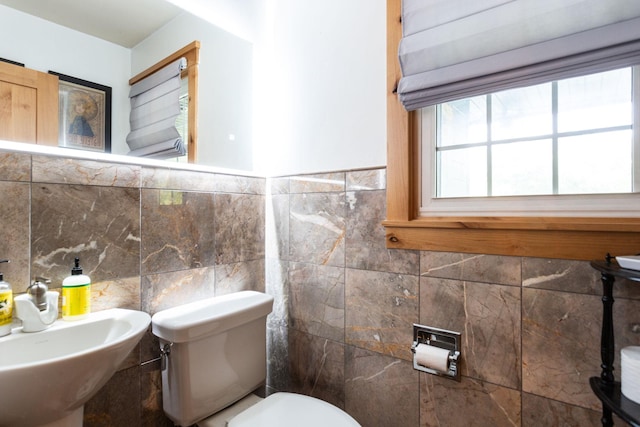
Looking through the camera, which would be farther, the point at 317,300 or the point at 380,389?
the point at 317,300

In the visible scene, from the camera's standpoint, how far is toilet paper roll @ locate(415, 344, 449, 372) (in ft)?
3.74

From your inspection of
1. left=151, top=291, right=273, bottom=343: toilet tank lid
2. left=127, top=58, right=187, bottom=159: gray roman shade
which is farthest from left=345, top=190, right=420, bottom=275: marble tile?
left=127, top=58, right=187, bottom=159: gray roman shade

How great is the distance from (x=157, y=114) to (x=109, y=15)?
1.19 feet

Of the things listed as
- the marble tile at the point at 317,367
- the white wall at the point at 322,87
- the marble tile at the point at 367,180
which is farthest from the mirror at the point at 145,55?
the marble tile at the point at 317,367

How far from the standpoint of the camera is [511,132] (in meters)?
1.16

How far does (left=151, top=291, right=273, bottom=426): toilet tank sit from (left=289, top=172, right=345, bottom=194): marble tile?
544 millimetres

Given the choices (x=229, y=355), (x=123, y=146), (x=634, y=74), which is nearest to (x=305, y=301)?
(x=229, y=355)

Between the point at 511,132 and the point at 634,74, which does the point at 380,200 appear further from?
the point at 634,74

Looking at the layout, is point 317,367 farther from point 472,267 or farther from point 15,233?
point 15,233

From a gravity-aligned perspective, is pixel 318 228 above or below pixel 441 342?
above

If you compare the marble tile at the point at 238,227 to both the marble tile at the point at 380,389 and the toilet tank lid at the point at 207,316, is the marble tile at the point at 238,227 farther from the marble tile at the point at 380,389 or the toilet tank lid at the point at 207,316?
the marble tile at the point at 380,389

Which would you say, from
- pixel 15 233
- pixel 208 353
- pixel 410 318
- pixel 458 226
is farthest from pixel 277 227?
pixel 15 233

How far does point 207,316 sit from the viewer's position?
1.23 meters

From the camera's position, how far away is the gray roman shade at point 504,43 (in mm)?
892
